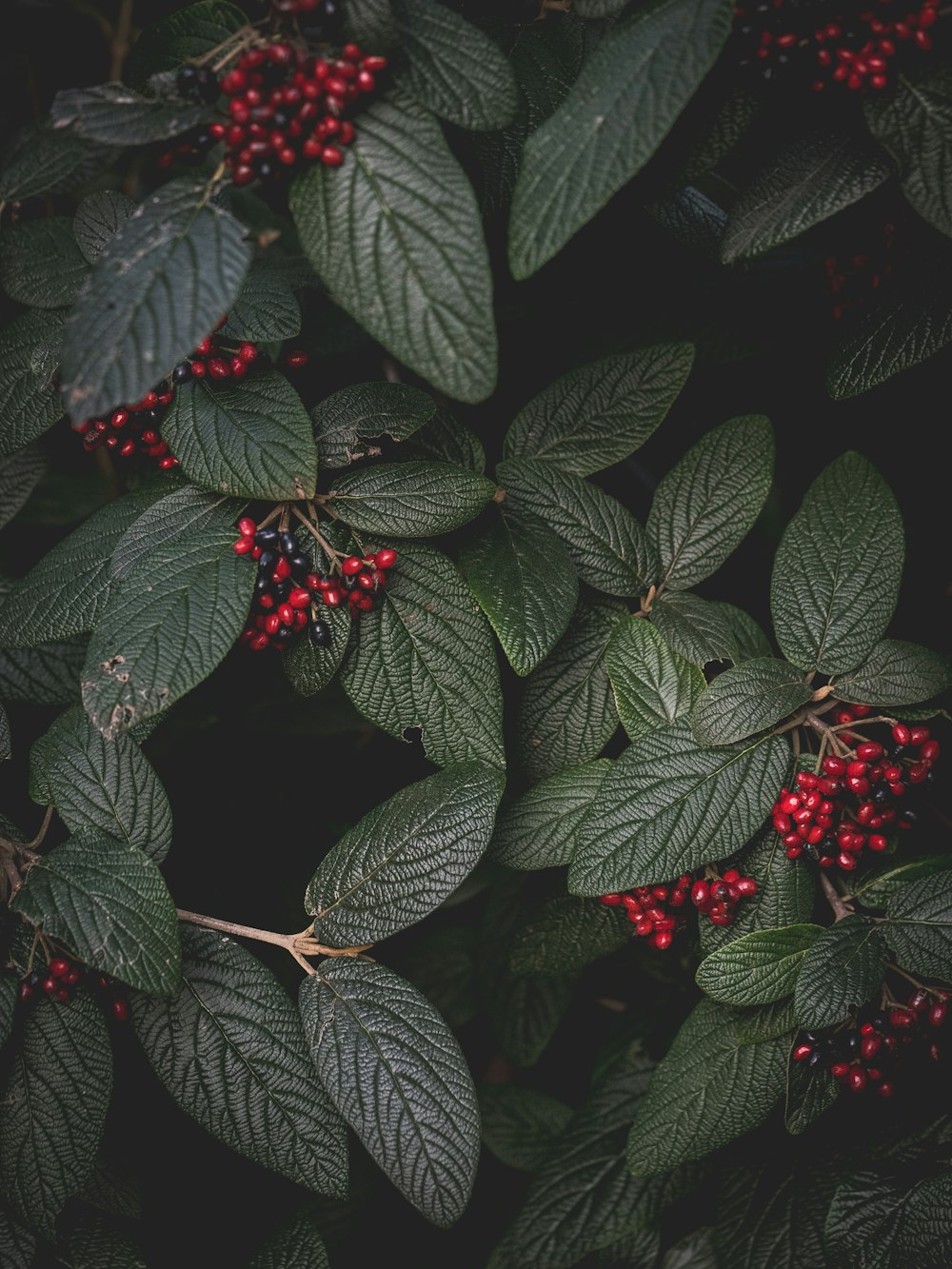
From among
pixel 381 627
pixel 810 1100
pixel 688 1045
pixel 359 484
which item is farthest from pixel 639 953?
pixel 359 484

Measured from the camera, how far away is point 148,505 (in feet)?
4.25

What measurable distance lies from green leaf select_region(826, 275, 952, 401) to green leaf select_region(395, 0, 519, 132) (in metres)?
0.57

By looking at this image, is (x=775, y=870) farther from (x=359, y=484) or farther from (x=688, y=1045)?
(x=359, y=484)

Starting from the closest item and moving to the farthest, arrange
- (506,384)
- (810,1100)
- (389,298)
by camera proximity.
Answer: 1. (389,298)
2. (810,1100)
3. (506,384)

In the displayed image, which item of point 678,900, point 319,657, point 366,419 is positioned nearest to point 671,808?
point 678,900

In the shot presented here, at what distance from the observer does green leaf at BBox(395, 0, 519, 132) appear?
0.97m

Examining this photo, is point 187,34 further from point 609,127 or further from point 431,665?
point 431,665

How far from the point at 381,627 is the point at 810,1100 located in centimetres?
82

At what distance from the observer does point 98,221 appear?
4.17 feet

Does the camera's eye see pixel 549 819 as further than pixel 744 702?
Yes

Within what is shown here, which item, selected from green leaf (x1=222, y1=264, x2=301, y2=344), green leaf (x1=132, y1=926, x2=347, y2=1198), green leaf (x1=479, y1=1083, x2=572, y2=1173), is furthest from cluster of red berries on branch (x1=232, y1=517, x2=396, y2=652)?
green leaf (x1=479, y1=1083, x2=572, y2=1173)

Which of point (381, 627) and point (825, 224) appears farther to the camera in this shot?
point (825, 224)

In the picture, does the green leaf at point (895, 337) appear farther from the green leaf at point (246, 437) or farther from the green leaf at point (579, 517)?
the green leaf at point (246, 437)

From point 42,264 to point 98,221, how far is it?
13cm
